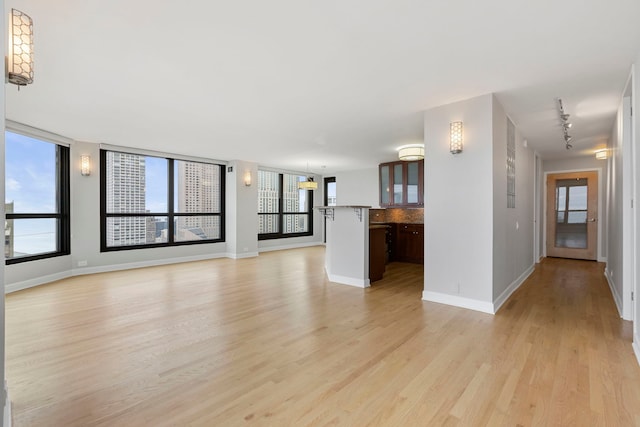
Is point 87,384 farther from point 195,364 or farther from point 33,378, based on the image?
point 195,364

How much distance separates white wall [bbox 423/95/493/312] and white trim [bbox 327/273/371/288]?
106cm

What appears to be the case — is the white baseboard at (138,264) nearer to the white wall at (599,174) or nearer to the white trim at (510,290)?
the white trim at (510,290)

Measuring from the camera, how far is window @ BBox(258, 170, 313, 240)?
30.8ft

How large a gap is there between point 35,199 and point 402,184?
23.3ft

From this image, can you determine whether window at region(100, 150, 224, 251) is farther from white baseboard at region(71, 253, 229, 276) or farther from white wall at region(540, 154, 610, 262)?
white wall at region(540, 154, 610, 262)

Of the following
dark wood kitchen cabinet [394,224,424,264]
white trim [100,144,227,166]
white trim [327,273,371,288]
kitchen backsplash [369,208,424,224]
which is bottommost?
white trim [327,273,371,288]

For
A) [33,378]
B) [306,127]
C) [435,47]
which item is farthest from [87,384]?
[306,127]

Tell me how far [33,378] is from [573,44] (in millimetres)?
4678

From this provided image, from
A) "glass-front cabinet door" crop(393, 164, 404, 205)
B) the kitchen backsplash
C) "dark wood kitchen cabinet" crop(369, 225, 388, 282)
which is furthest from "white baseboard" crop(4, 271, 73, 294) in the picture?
"glass-front cabinet door" crop(393, 164, 404, 205)

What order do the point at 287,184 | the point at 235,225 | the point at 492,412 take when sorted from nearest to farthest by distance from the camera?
the point at 492,412
the point at 235,225
the point at 287,184

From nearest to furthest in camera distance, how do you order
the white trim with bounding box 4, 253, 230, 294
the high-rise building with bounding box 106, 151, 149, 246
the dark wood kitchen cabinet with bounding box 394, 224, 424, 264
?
the white trim with bounding box 4, 253, 230, 294
the high-rise building with bounding box 106, 151, 149, 246
the dark wood kitchen cabinet with bounding box 394, 224, 424, 264

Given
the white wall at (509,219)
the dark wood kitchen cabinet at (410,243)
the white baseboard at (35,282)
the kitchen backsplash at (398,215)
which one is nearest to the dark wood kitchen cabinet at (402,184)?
the kitchen backsplash at (398,215)

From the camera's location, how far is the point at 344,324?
3.27 metres

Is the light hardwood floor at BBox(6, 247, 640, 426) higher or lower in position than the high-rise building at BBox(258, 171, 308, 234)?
lower
